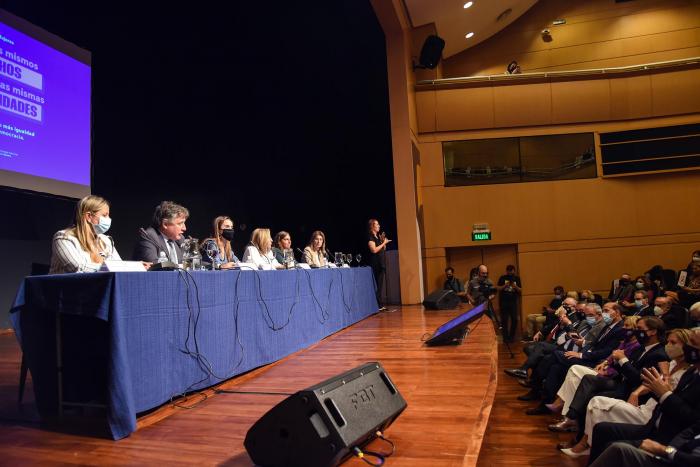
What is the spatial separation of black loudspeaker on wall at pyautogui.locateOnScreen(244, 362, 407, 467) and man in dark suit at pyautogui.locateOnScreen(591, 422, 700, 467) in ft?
3.89

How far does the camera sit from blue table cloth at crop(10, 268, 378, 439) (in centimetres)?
209

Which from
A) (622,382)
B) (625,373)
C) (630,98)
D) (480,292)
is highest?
(630,98)

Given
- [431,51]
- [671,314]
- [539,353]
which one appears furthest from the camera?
[431,51]

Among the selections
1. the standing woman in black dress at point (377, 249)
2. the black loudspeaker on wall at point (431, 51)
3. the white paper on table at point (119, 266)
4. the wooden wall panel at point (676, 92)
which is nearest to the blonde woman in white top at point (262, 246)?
the white paper on table at point (119, 266)

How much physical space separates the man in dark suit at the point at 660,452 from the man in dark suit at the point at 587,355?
1.76 metres

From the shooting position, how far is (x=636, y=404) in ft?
9.34

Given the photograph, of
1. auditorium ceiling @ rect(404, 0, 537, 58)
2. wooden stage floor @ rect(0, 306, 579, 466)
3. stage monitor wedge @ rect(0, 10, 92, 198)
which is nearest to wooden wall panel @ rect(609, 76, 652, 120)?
auditorium ceiling @ rect(404, 0, 537, 58)

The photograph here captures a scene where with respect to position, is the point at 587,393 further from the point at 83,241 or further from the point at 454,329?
the point at 83,241

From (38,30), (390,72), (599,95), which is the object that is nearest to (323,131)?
(390,72)

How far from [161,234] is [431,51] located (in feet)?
20.6

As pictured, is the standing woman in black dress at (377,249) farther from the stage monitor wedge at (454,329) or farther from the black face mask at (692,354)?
the black face mask at (692,354)

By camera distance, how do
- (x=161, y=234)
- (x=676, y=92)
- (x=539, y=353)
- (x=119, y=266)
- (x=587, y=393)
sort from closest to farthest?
(x=119, y=266) → (x=161, y=234) → (x=587, y=393) → (x=539, y=353) → (x=676, y=92)

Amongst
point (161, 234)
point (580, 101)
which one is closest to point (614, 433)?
point (161, 234)

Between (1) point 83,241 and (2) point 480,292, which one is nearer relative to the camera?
(1) point 83,241
